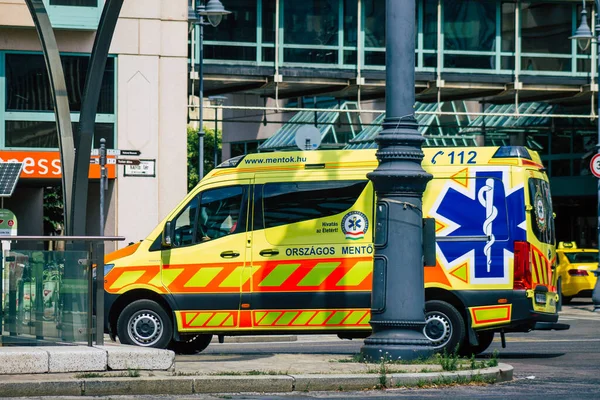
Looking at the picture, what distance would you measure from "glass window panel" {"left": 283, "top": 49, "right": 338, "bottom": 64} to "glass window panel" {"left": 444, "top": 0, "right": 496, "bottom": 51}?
3436 millimetres

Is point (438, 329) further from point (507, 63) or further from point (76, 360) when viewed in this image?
point (507, 63)

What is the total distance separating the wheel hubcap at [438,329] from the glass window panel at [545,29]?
22.3 metres

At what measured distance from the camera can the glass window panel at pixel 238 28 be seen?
33.2m

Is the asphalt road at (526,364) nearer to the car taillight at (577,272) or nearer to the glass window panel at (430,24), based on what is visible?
the car taillight at (577,272)

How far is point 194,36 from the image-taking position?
33156mm

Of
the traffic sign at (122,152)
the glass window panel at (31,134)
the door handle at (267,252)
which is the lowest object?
the door handle at (267,252)

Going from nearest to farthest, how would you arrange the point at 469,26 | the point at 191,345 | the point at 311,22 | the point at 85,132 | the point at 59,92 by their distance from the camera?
→ the point at 191,345 < the point at 85,132 < the point at 59,92 < the point at 311,22 < the point at 469,26

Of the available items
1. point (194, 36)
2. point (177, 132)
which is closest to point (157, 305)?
point (177, 132)

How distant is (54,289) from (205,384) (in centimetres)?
199

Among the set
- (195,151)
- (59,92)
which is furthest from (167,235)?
(195,151)

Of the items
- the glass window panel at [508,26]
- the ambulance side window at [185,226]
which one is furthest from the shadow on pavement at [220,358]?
the glass window panel at [508,26]

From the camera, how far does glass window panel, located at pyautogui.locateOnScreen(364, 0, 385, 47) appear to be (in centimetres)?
3409

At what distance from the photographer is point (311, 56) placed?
1321 inches

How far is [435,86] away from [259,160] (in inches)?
779
